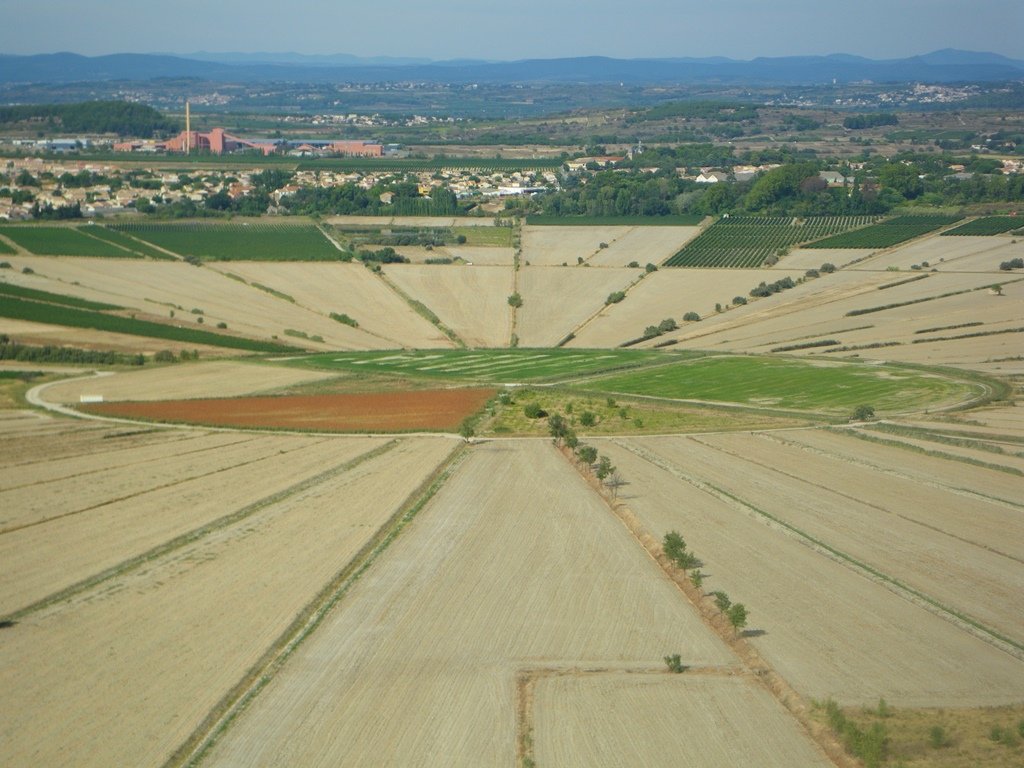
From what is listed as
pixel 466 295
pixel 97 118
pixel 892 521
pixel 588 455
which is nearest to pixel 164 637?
pixel 588 455

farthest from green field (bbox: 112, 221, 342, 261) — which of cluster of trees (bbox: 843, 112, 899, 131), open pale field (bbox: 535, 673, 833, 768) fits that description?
cluster of trees (bbox: 843, 112, 899, 131)

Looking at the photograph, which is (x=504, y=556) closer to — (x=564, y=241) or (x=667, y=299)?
(x=667, y=299)

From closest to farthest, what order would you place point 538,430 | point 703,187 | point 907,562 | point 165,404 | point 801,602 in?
point 801,602
point 907,562
point 538,430
point 165,404
point 703,187

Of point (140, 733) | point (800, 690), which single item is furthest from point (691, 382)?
point (140, 733)

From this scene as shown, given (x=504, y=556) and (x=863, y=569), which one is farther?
(x=504, y=556)

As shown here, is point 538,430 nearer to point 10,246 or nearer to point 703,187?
point 10,246

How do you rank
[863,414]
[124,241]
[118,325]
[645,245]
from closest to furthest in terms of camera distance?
[863,414] < [118,325] < [124,241] < [645,245]

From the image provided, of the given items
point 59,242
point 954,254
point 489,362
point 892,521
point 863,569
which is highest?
point 954,254
